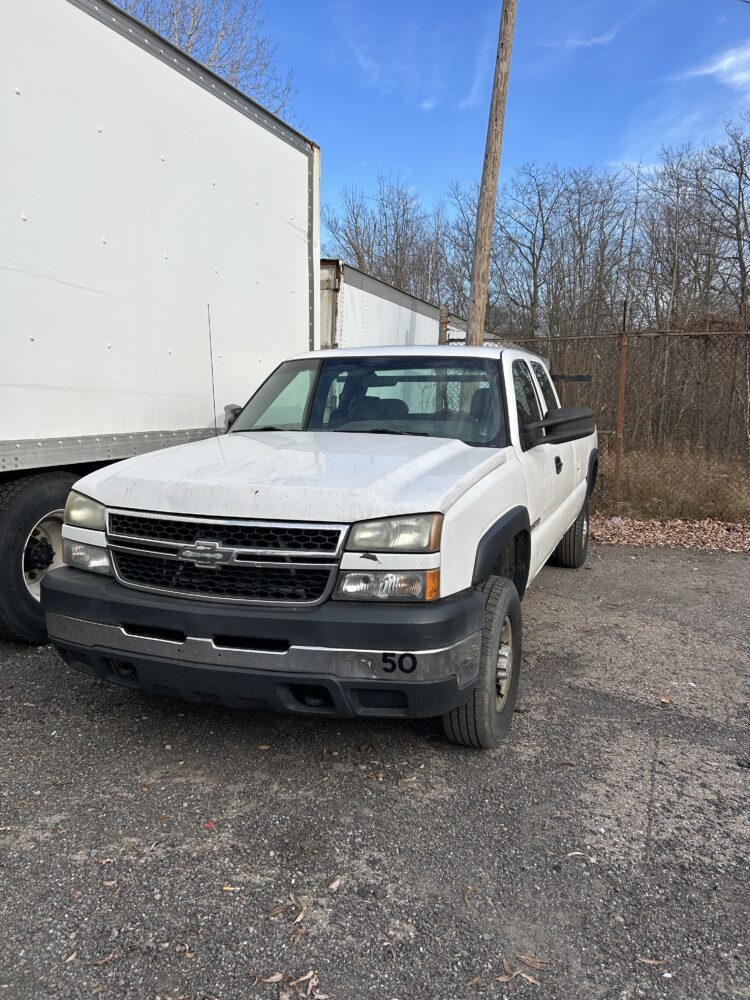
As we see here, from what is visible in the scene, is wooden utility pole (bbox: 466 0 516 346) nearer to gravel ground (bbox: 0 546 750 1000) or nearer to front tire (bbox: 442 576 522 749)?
gravel ground (bbox: 0 546 750 1000)

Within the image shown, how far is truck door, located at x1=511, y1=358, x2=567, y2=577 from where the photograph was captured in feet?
13.0

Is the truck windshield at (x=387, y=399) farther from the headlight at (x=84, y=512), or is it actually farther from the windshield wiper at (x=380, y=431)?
the headlight at (x=84, y=512)

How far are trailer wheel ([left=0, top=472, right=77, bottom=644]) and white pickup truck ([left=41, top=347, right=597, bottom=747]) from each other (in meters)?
1.20

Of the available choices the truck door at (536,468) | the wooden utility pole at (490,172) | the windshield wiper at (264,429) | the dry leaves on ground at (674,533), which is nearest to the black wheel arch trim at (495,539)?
the truck door at (536,468)

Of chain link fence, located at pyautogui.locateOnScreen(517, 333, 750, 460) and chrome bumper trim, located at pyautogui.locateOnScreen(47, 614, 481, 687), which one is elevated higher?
chain link fence, located at pyautogui.locateOnScreen(517, 333, 750, 460)

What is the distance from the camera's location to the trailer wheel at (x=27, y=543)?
4.14 m

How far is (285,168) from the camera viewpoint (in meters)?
5.96

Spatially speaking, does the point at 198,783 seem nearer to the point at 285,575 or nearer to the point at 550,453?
the point at 285,575

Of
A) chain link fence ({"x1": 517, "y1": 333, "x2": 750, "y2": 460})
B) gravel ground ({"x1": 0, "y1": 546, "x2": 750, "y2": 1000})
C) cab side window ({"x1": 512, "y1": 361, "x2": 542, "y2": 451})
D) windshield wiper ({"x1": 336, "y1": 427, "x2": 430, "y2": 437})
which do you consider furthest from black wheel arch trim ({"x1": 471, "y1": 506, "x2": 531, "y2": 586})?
chain link fence ({"x1": 517, "y1": 333, "x2": 750, "y2": 460})

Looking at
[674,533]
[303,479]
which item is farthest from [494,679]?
[674,533]

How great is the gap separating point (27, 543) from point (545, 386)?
12.6 feet

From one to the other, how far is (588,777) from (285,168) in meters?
5.16

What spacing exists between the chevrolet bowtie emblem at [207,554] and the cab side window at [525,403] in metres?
1.88

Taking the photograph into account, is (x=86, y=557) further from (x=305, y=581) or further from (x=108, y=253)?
(x=108, y=253)
